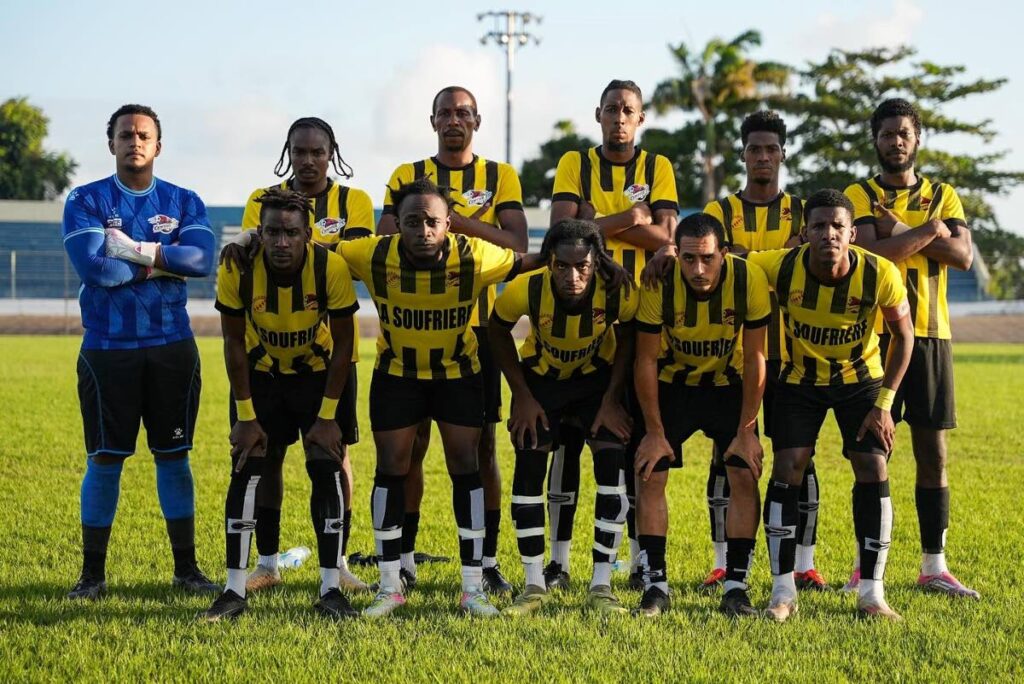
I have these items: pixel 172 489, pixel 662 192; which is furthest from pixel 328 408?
pixel 662 192

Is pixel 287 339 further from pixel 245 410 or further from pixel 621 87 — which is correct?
pixel 621 87

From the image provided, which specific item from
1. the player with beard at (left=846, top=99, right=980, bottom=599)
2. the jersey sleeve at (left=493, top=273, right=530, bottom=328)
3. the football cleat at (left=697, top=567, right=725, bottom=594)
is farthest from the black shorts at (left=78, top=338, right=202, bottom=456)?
the player with beard at (left=846, top=99, right=980, bottom=599)

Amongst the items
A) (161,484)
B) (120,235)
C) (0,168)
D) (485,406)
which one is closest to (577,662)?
(485,406)

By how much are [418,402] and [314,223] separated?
1.16 meters

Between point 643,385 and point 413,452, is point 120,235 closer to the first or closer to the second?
point 413,452

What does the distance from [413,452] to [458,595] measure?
82 cm

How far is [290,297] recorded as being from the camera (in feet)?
17.0

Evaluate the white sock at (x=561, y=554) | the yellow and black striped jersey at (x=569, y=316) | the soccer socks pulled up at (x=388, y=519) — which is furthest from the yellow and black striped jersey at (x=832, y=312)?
the soccer socks pulled up at (x=388, y=519)

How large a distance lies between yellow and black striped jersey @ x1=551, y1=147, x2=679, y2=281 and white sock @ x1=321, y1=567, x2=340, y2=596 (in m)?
2.15

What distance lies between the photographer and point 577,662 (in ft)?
14.1

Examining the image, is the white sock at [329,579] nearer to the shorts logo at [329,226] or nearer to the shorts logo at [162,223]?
the shorts logo at [329,226]

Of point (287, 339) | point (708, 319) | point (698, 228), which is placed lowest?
point (287, 339)

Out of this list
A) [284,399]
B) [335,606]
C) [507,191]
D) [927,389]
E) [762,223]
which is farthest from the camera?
[507,191]

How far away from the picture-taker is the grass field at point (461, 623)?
4238 mm
